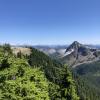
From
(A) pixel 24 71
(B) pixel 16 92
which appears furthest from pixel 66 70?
(B) pixel 16 92

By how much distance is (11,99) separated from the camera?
26.6m

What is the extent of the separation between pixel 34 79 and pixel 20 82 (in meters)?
7.04

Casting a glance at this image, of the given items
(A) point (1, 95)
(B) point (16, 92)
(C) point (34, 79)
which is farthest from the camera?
(C) point (34, 79)

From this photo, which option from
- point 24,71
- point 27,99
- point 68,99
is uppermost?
point 24,71

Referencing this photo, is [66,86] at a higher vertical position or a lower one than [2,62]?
lower

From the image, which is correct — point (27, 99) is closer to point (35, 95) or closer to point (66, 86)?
point (35, 95)

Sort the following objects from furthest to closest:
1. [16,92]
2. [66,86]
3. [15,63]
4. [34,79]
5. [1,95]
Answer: [66,86] < [34,79] < [15,63] < [16,92] < [1,95]

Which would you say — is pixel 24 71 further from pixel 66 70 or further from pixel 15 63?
pixel 66 70

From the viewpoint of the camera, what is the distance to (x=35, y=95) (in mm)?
29062

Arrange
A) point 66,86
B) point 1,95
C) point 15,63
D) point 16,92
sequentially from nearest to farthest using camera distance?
point 1,95 < point 16,92 < point 15,63 < point 66,86

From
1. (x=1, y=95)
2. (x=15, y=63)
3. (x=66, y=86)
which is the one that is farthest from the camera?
(x=66, y=86)

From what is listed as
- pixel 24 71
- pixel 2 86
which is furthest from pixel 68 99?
pixel 2 86

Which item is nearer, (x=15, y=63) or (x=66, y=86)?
(x=15, y=63)

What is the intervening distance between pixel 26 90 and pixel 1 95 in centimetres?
291
